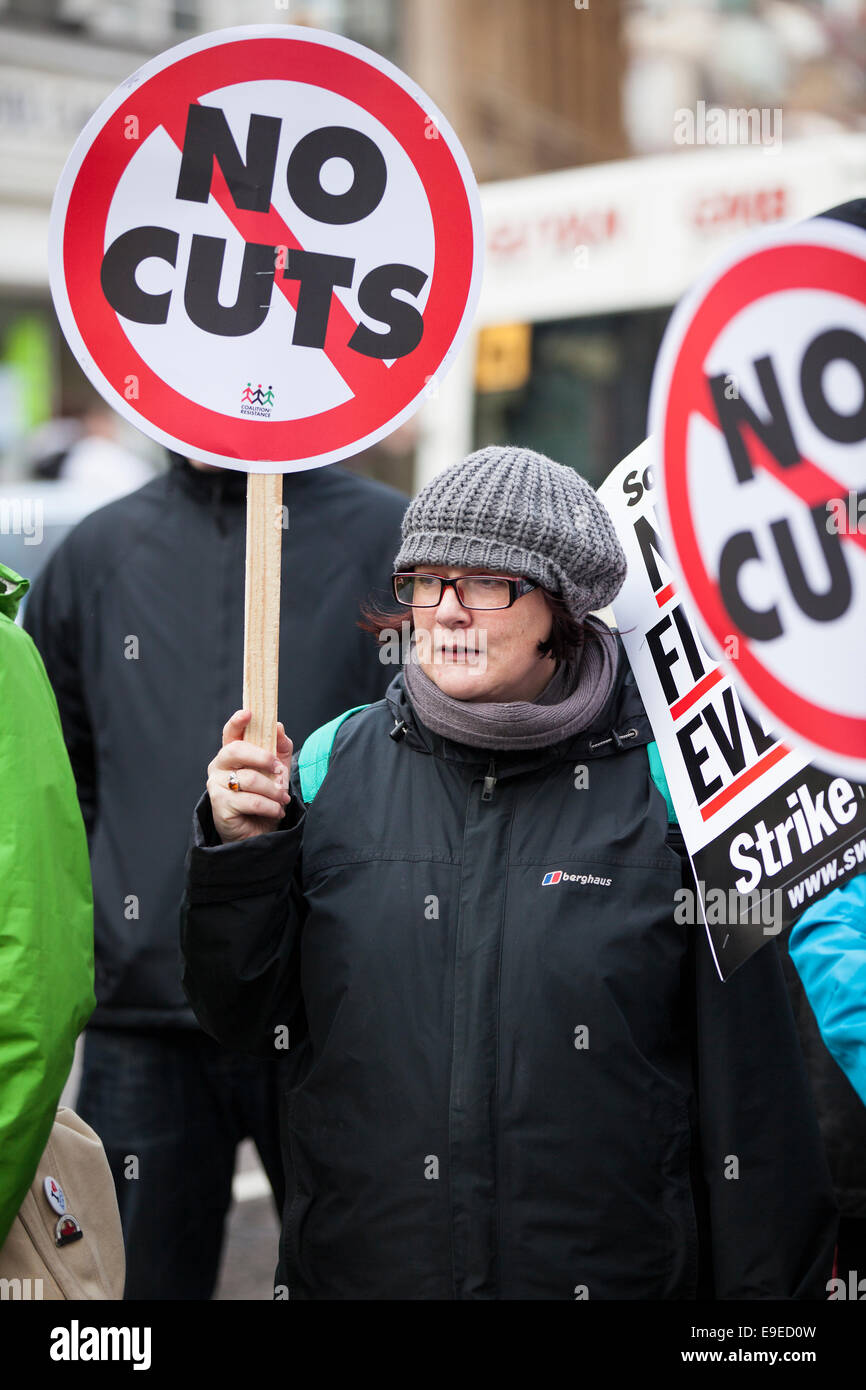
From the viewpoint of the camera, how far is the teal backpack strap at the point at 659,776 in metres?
2.52

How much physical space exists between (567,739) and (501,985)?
37 centimetres

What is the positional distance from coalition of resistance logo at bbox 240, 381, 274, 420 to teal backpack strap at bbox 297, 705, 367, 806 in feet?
1.69

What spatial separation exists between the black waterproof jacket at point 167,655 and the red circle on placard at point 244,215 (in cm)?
99

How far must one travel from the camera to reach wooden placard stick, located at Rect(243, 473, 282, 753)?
7.64 feet

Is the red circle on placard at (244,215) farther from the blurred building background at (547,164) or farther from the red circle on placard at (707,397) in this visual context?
the red circle on placard at (707,397)

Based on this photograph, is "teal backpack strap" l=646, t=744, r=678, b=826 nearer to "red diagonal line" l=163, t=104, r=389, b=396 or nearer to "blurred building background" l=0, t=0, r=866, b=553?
"red diagonal line" l=163, t=104, r=389, b=396

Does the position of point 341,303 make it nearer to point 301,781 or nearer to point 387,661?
point 301,781

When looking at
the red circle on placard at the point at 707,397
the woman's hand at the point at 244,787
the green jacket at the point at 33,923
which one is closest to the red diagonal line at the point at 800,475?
the red circle on placard at the point at 707,397

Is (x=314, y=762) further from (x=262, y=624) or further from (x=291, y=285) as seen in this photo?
(x=291, y=285)

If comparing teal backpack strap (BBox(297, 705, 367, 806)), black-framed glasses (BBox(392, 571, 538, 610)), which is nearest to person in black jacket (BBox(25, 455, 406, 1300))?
teal backpack strap (BBox(297, 705, 367, 806))

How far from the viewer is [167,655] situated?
3424mm

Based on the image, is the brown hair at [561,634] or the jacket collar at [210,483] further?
the jacket collar at [210,483]
